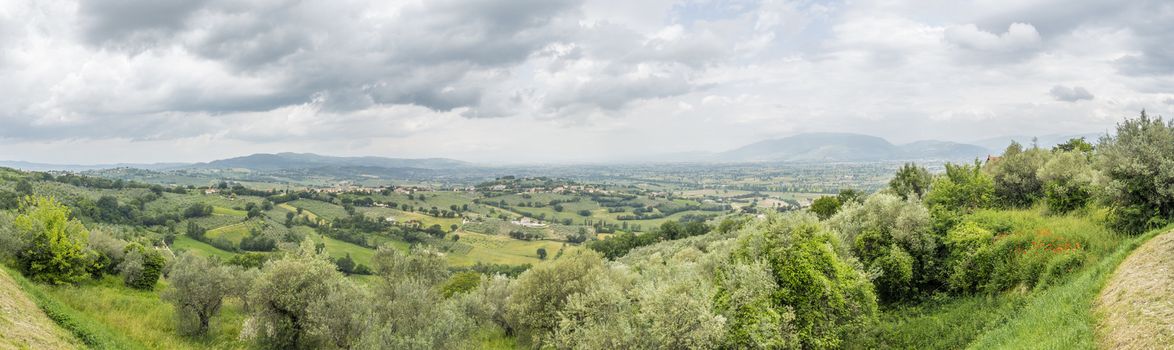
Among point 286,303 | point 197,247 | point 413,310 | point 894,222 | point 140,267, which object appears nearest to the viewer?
point 413,310

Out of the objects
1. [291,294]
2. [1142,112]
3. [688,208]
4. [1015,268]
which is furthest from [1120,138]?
[688,208]

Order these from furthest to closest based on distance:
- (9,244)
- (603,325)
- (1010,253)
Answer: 1. (9,244)
2. (1010,253)
3. (603,325)

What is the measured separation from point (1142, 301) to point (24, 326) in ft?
104

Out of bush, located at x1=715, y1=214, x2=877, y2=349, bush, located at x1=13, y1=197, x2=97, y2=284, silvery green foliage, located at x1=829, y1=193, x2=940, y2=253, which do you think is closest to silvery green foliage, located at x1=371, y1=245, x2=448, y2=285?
bush, located at x1=13, y1=197, x2=97, y2=284

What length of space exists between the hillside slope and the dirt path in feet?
90.1

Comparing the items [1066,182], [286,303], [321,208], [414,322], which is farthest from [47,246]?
[321,208]

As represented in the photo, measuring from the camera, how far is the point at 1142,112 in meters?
19.6

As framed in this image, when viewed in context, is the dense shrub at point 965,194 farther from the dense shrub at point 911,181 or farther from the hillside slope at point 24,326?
the hillside slope at point 24,326

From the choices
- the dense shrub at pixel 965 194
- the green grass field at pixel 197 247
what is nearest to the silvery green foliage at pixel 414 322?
the dense shrub at pixel 965 194

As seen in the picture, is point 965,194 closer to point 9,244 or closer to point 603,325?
point 603,325

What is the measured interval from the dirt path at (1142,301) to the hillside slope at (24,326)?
27.5 meters

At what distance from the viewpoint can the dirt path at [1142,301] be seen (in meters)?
10.9

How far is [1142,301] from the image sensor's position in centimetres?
1213

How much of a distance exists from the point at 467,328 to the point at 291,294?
9.56m
